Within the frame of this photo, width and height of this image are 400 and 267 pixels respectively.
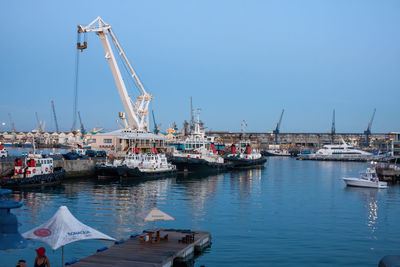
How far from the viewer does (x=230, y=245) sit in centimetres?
2234

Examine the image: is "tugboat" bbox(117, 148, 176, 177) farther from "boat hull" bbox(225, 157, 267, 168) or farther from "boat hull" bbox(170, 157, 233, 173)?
"boat hull" bbox(225, 157, 267, 168)

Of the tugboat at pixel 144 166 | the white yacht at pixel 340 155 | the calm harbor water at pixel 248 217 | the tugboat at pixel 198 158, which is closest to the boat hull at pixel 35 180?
the calm harbor water at pixel 248 217

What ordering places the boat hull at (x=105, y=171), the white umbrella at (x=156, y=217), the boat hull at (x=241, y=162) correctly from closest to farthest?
the white umbrella at (x=156, y=217) → the boat hull at (x=105, y=171) → the boat hull at (x=241, y=162)

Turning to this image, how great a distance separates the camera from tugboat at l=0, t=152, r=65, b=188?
41.7 m

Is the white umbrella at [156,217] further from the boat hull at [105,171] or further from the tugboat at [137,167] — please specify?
the boat hull at [105,171]

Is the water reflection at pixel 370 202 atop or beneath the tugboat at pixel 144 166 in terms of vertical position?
beneath

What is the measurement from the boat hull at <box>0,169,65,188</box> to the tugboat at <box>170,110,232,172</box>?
2628cm

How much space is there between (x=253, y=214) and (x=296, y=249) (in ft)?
32.2

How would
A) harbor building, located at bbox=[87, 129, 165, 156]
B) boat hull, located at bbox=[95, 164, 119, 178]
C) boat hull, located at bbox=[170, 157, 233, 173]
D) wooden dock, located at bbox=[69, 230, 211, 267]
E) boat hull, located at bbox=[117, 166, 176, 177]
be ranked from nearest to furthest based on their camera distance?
1. wooden dock, located at bbox=[69, 230, 211, 267]
2. boat hull, located at bbox=[117, 166, 176, 177]
3. boat hull, located at bbox=[95, 164, 119, 178]
4. boat hull, located at bbox=[170, 157, 233, 173]
5. harbor building, located at bbox=[87, 129, 165, 156]

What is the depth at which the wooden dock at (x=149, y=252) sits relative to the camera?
1575cm

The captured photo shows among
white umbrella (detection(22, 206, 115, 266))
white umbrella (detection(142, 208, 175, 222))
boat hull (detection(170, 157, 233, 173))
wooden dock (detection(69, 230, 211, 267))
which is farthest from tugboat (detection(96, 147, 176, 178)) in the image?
white umbrella (detection(22, 206, 115, 266))

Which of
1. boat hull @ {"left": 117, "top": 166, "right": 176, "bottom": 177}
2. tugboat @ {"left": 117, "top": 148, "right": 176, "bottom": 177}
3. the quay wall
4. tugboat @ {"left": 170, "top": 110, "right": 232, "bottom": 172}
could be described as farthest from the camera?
tugboat @ {"left": 170, "top": 110, "right": 232, "bottom": 172}

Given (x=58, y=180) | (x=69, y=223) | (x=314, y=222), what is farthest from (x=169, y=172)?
(x=69, y=223)

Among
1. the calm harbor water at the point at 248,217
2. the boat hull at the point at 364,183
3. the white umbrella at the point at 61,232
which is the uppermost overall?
the white umbrella at the point at 61,232
